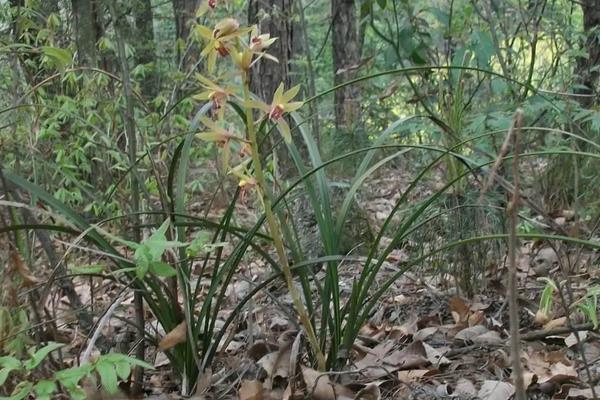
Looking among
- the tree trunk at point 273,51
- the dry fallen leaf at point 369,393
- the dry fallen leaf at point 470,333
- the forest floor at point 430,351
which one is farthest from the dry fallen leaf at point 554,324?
the tree trunk at point 273,51

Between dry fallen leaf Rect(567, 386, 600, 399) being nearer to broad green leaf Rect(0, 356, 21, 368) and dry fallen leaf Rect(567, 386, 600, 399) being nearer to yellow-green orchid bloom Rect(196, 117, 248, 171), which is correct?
yellow-green orchid bloom Rect(196, 117, 248, 171)

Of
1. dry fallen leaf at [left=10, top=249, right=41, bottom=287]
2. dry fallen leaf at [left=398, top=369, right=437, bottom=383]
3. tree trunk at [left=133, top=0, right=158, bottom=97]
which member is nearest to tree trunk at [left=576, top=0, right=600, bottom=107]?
dry fallen leaf at [left=398, top=369, right=437, bottom=383]

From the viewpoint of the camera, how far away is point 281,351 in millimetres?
1971

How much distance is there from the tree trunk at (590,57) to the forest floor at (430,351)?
1.66 m

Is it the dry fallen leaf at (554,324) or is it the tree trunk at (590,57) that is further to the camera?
the tree trunk at (590,57)

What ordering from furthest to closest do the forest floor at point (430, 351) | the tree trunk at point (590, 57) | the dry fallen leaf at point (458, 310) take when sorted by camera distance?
the tree trunk at point (590, 57) < the dry fallen leaf at point (458, 310) < the forest floor at point (430, 351)

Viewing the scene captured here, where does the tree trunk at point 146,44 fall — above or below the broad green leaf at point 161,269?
above

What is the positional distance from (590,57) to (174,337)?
3.60m

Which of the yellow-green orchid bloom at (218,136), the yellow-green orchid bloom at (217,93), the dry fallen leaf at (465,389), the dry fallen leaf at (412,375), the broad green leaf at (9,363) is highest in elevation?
the yellow-green orchid bloom at (217,93)

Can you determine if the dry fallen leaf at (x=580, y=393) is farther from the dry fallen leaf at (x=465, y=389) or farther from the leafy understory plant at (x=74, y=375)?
the leafy understory plant at (x=74, y=375)

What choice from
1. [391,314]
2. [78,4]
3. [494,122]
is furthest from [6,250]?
[78,4]

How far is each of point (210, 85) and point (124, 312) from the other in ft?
5.30

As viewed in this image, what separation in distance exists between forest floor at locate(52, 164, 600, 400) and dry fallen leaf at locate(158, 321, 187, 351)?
17 cm

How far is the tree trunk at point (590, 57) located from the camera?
4.11 m
